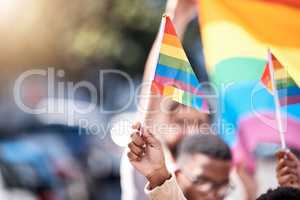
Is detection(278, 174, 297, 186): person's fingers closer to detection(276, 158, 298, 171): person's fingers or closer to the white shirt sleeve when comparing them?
detection(276, 158, 298, 171): person's fingers

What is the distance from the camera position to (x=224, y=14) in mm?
3738

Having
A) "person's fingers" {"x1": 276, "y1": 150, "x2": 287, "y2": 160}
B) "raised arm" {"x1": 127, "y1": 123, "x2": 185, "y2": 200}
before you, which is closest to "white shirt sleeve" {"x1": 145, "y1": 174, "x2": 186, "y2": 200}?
"raised arm" {"x1": 127, "y1": 123, "x2": 185, "y2": 200}

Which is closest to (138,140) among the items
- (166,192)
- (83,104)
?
(166,192)

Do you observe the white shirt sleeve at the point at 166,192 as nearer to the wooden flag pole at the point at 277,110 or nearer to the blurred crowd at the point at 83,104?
the blurred crowd at the point at 83,104

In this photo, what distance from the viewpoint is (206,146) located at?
3.63 metres

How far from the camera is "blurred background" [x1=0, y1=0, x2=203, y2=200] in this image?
352 cm

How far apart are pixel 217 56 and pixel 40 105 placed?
0.86m

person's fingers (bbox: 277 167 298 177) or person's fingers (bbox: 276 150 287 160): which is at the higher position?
person's fingers (bbox: 276 150 287 160)

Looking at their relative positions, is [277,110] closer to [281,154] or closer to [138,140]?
[281,154]

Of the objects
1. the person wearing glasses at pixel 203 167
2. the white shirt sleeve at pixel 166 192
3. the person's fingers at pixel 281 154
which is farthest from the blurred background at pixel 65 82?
the white shirt sleeve at pixel 166 192

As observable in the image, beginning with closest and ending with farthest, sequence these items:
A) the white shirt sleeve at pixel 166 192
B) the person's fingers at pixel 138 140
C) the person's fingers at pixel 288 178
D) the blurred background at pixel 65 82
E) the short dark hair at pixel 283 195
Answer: the short dark hair at pixel 283 195 → the white shirt sleeve at pixel 166 192 → the person's fingers at pixel 138 140 → the person's fingers at pixel 288 178 → the blurred background at pixel 65 82

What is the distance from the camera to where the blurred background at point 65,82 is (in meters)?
3.52

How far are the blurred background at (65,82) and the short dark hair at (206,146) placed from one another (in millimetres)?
304

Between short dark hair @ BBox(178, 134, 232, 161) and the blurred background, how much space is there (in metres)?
0.30
